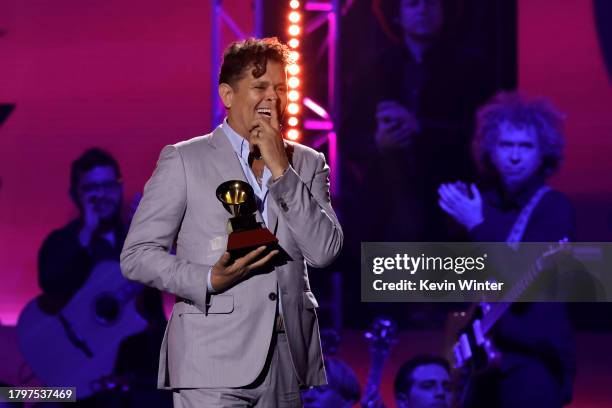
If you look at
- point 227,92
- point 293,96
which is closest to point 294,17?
point 293,96

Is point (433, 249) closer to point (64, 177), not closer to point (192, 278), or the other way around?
point (64, 177)

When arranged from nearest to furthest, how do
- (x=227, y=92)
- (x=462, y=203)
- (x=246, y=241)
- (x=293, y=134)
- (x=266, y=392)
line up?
(x=246, y=241) < (x=266, y=392) < (x=227, y=92) < (x=293, y=134) < (x=462, y=203)

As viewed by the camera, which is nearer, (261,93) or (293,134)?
(261,93)

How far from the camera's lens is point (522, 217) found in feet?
18.4

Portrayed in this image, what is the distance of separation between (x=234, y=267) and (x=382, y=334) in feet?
11.4

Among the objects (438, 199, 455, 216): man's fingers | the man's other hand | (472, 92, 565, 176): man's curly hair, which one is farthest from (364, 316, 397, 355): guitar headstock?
the man's other hand

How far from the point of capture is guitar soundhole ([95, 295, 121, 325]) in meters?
5.64

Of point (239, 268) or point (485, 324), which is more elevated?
point (485, 324)

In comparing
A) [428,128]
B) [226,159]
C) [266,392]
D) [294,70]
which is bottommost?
[266,392]

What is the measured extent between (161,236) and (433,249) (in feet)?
10.8

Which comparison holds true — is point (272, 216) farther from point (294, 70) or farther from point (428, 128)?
point (428, 128)

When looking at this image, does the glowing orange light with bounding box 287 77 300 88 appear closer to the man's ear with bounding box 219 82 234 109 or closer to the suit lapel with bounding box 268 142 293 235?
the man's ear with bounding box 219 82 234 109

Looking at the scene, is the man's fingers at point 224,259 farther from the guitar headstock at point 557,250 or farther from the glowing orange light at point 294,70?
the guitar headstock at point 557,250

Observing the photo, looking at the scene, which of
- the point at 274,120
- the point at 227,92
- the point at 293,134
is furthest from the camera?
the point at 293,134
